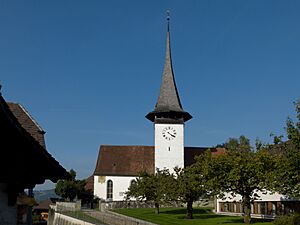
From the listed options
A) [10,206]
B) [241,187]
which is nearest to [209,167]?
[241,187]

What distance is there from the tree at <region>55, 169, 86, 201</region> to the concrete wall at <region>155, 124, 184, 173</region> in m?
11.6

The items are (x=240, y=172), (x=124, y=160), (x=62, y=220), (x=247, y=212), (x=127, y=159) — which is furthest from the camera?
(x=127, y=159)

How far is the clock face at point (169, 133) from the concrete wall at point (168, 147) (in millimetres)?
149

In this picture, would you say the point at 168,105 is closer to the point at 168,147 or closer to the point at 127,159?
the point at 168,147

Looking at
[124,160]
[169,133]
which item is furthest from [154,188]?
[124,160]

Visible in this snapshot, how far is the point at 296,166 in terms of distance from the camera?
24938 millimetres

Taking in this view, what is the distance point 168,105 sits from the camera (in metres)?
63.5

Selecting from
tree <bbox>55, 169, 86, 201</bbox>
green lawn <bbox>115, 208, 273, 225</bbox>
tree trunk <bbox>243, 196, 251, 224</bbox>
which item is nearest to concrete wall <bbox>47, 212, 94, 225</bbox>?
green lawn <bbox>115, 208, 273, 225</bbox>

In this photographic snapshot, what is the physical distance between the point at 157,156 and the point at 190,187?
2540 cm

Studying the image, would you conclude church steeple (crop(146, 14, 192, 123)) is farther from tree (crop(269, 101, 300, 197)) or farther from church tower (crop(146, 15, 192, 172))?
tree (crop(269, 101, 300, 197))

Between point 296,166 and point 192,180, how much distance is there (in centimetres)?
1328

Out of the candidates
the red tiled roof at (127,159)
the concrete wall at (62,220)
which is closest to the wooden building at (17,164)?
the concrete wall at (62,220)

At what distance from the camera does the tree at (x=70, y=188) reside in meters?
59.4

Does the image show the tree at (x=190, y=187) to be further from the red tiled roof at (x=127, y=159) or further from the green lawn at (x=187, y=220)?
the red tiled roof at (x=127, y=159)
